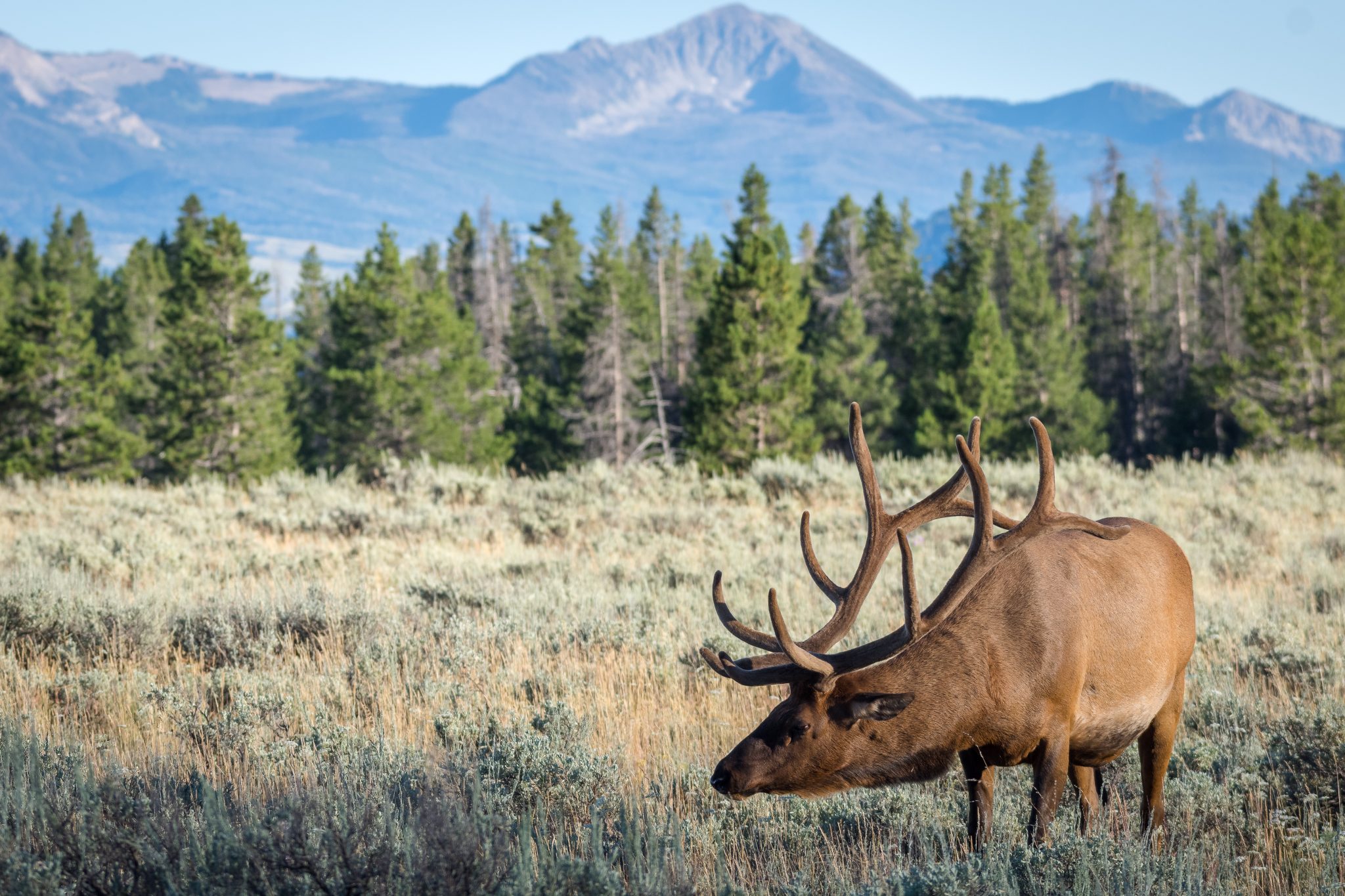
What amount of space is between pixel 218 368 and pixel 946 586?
32.9 metres

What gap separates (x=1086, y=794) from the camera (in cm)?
407

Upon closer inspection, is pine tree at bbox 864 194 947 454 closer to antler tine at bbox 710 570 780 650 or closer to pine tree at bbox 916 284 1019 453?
pine tree at bbox 916 284 1019 453

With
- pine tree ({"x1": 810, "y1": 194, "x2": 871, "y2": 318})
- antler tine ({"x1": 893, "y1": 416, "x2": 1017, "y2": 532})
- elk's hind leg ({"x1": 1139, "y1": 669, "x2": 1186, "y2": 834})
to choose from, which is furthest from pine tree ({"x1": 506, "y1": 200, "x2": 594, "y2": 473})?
elk's hind leg ({"x1": 1139, "y1": 669, "x2": 1186, "y2": 834})

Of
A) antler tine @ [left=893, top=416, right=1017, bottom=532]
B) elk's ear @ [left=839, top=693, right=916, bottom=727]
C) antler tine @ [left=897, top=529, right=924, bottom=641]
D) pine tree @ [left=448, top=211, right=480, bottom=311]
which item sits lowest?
elk's ear @ [left=839, top=693, right=916, bottom=727]

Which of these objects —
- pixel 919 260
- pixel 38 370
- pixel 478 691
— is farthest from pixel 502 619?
pixel 919 260

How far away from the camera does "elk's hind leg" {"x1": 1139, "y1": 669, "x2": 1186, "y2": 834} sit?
3.97 meters

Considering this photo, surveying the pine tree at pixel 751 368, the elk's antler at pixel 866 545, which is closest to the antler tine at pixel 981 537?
the elk's antler at pixel 866 545

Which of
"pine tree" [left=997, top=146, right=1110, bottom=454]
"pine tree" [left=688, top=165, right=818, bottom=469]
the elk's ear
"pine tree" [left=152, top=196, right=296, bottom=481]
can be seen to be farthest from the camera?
"pine tree" [left=997, top=146, right=1110, bottom=454]

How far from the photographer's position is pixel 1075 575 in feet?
12.1

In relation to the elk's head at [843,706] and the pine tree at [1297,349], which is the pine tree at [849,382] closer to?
the pine tree at [1297,349]

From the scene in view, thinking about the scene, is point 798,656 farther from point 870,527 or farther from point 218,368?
point 218,368

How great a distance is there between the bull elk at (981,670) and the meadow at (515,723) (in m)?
0.31

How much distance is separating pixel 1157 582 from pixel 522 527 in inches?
315

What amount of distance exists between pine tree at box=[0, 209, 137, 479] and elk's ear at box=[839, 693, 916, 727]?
1117 inches
